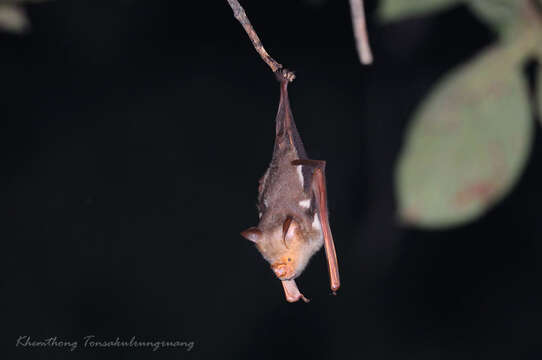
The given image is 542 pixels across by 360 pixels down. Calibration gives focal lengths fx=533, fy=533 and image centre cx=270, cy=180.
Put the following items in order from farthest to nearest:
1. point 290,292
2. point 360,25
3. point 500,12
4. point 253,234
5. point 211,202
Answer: point 211,202 → point 290,292 → point 253,234 → point 500,12 → point 360,25

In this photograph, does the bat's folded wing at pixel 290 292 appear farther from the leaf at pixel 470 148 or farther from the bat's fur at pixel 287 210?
Result: the leaf at pixel 470 148

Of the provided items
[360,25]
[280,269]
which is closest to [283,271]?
[280,269]

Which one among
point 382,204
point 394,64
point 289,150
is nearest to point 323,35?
point 394,64

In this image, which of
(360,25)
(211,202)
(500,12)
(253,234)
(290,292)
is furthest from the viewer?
(211,202)

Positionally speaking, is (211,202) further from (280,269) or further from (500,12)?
(500,12)

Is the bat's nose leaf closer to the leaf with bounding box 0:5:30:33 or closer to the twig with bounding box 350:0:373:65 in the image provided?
the twig with bounding box 350:0:373:65

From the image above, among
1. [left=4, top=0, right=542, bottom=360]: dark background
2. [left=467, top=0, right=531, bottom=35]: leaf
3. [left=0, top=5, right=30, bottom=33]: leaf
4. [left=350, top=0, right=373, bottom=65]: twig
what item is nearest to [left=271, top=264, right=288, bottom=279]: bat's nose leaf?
[left=350, top=0, right=373, bottom=65]: twig

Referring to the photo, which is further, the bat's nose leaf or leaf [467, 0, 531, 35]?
the bat's nose leaf
